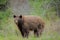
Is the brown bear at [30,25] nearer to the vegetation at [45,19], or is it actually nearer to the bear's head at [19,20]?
the bear's head at [19,20]

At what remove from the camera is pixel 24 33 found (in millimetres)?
11609

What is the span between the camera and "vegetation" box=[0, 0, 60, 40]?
402 inches

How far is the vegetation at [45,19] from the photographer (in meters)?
10.2

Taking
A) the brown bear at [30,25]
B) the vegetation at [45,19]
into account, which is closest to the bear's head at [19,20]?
the brown bear at [30,25]

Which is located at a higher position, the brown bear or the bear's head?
the bear's head

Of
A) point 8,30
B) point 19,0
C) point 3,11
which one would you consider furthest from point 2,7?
point 8,30

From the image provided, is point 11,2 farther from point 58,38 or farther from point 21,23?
point 58,38

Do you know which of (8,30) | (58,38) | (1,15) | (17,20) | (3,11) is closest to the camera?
(58,38)

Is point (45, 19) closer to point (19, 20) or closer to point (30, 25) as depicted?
point (30, 25)

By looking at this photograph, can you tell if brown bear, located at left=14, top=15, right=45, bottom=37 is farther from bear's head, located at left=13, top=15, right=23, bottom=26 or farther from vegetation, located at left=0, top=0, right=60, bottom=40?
vegetation, located at left=0, top=0, right=60, bottom=40

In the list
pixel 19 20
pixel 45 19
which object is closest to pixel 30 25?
pixel 19 20

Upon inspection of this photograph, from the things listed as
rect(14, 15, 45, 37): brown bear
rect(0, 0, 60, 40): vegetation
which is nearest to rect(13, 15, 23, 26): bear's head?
rect(14, 15, 45, 37): brown bear

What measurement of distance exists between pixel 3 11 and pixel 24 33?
7.42 m

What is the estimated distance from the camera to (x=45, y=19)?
51.1ft
